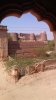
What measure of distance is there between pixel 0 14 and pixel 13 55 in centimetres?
1803

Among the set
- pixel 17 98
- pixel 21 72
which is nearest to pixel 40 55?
pixel 21 72

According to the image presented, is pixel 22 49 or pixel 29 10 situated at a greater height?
pixel 29 10

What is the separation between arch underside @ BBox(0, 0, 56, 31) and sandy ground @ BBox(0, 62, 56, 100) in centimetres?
1161

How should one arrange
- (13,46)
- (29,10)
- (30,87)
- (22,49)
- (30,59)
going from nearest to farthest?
(29,10)
(30,87)
(30,59)
(13,46)
(22,49)

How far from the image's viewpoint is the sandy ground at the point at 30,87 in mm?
14177

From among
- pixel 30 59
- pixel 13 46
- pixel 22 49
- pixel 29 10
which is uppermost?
pixel 29 10

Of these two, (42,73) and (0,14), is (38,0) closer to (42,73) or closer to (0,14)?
(0,14)

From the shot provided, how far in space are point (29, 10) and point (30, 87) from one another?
1362cm

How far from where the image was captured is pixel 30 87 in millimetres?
15570

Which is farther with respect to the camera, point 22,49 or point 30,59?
point 22,49

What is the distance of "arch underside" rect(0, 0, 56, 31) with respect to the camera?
6.73 feet

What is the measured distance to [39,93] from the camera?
48.4ft

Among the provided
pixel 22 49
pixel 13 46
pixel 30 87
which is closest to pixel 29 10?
pixel 30 87

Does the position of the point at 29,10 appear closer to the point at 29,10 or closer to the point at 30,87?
the point at 29,10
